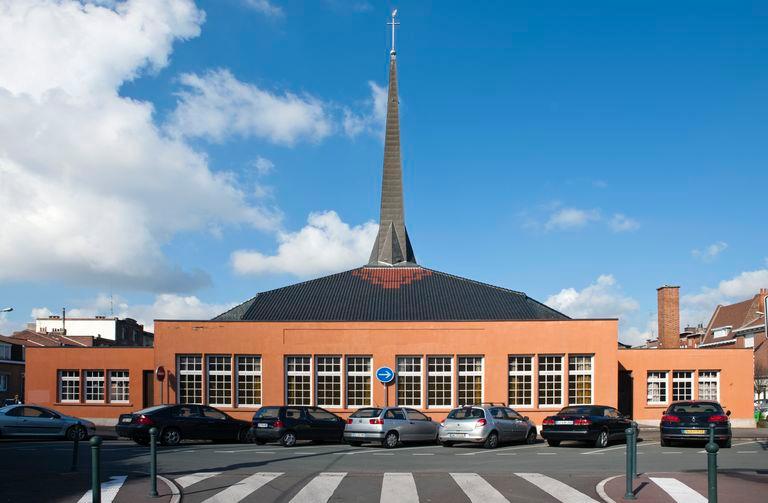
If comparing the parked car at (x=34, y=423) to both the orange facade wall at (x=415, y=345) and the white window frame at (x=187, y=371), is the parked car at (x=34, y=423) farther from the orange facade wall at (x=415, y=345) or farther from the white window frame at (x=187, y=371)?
the orange facade wall at (x=415, y=345)

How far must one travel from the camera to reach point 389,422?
2356 cm

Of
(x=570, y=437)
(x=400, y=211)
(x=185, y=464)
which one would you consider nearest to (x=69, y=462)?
(x=185, y=464)

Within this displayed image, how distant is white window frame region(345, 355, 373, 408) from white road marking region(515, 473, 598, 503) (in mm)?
16750

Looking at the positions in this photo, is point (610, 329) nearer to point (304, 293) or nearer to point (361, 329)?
point (361, 329)

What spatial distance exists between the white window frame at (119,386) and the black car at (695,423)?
2165cm

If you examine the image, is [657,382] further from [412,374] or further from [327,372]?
[327,372]

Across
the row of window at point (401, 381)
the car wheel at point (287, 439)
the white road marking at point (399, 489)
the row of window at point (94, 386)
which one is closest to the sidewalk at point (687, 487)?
the white road marking at point (399, 489)

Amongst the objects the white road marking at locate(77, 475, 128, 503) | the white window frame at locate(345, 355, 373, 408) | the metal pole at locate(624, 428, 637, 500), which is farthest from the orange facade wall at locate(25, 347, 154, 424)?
the metal pole at locate(624, 428, 637, 500)

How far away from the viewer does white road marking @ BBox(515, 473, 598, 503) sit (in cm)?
1234

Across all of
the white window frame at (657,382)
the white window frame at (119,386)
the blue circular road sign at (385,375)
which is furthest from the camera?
the white window frame at (657,382)

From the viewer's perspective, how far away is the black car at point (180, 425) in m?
23.8

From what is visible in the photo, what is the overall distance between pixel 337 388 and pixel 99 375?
10429 mm

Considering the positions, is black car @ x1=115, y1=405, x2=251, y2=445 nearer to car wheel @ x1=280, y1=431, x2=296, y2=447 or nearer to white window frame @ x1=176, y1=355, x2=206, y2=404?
car wheel @ x1=280, y1=431, x2=296, y2=447

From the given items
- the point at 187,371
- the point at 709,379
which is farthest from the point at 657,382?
the point at 187,371
